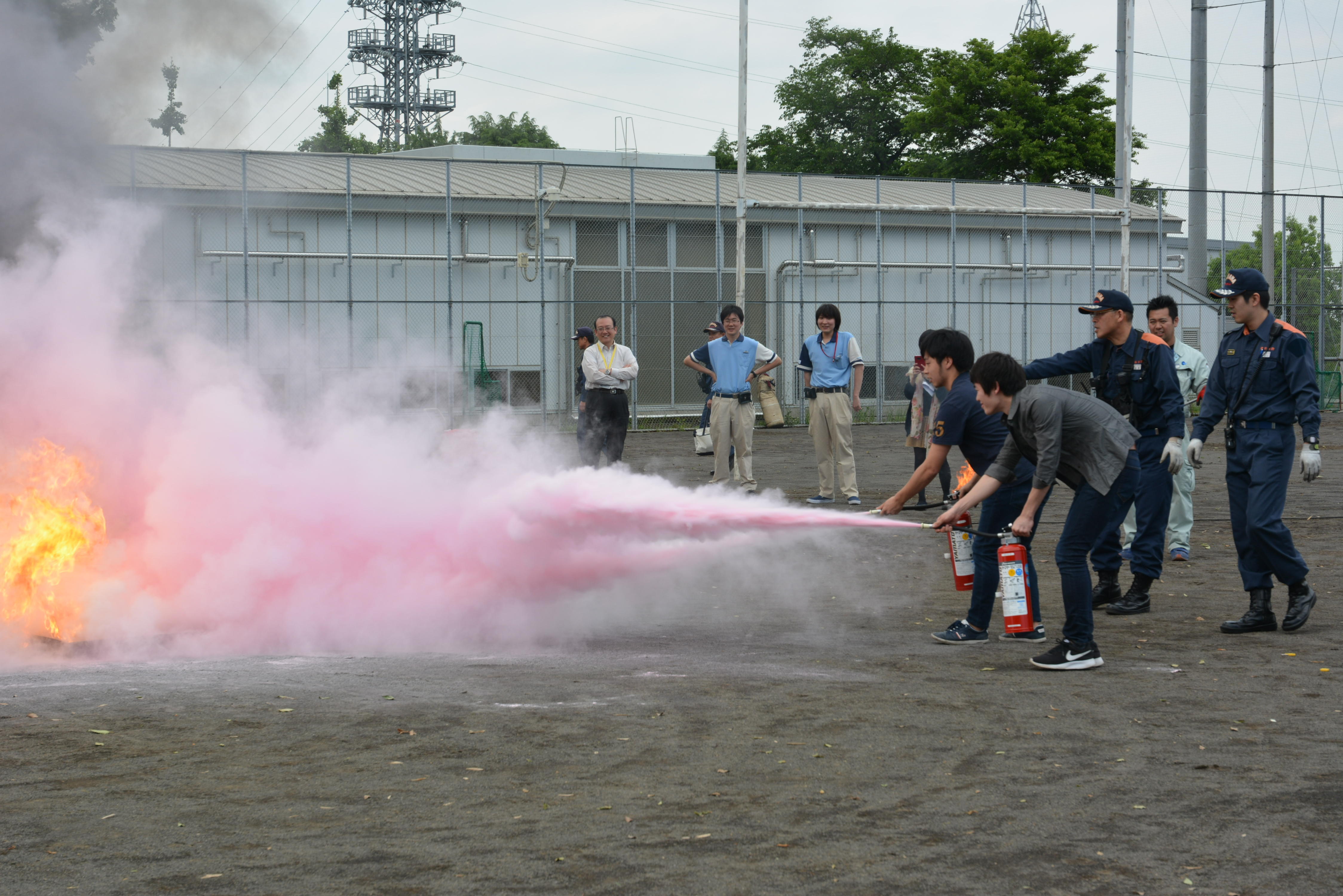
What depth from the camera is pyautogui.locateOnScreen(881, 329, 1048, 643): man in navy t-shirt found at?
24.0 feet

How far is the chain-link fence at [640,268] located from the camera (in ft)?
80.4

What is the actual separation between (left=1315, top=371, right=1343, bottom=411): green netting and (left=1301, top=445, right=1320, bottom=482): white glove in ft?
91.3

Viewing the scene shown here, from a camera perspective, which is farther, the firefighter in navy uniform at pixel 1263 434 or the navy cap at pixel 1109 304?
the navy cap at pixel 1109 304

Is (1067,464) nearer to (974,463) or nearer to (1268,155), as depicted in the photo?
(974,463)

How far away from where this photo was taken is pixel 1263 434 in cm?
773

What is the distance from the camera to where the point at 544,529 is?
802 centimetres

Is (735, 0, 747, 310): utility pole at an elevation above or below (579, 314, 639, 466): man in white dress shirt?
above

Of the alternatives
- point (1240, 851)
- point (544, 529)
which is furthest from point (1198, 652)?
point (544, 529)

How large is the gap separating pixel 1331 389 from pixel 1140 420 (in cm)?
2897

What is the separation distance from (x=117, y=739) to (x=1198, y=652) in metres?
5.54

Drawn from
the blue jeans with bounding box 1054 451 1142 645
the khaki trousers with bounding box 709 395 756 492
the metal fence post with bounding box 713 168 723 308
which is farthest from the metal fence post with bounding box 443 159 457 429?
the blue jeans with bounding box 1054 451 1142 645

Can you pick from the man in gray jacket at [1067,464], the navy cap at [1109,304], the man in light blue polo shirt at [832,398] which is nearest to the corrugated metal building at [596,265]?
the man in light blue polo shirt at [832,398]

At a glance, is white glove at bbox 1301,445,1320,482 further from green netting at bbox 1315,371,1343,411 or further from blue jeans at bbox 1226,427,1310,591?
green netting at bbox 1315,371,1343,411

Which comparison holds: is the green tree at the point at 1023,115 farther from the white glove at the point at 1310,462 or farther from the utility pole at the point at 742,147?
the white glove at the point at 1310,462
